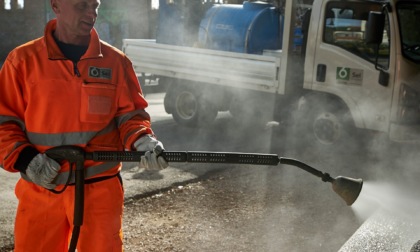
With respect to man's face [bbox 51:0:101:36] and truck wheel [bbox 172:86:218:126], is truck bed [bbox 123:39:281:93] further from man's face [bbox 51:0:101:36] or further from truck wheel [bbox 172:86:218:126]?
man's face [bbox 51:0:101:36]

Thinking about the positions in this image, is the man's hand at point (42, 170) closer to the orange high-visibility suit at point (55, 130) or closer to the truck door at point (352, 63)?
the orange high-visibility suit at point (55, 130)

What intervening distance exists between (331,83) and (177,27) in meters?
3.69

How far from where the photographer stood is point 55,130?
2.64 metres

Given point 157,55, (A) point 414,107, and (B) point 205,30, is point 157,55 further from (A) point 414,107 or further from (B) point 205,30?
(A) point 414,107

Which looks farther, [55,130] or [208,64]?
[208,64]

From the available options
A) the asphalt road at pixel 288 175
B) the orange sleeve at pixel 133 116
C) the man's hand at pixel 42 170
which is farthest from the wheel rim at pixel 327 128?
the man's hand at pixel 42 170

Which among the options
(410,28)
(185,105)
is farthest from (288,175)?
(185,105)

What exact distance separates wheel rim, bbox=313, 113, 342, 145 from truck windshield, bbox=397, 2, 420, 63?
1.35 meters

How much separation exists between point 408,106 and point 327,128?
118cm

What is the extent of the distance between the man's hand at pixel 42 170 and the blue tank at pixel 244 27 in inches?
270

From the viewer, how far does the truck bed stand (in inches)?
332

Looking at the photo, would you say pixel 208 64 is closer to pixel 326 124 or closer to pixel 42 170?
pixel 326 124

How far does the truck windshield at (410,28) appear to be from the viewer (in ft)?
23.6

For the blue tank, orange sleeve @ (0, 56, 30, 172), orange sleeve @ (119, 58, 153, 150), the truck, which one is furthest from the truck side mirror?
orange sleeve @ (0, 56, 30, 172)
